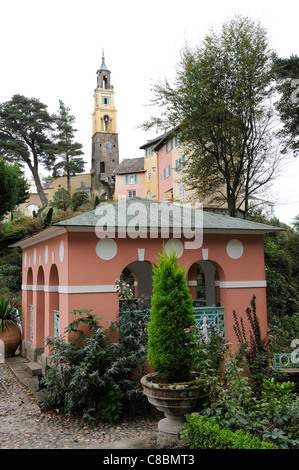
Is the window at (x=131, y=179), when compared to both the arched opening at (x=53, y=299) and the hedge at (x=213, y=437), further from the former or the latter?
the hedge at (x=213, y=437)

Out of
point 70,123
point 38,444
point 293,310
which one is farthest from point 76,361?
point 70,123

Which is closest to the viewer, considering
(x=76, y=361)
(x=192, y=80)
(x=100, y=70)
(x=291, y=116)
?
(x=76, y=361)

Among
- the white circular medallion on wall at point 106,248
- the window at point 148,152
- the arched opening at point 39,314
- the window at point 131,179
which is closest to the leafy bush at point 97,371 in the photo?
the white circular medallion on wall at point 106,248

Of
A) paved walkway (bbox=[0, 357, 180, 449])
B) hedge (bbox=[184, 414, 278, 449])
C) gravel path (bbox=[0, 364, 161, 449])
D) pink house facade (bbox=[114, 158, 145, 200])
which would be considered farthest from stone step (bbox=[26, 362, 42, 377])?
pink house facade (bbox=[114, 158, 145, 200])

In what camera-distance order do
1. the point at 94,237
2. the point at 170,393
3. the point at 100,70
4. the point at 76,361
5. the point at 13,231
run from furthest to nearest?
the point at 100,70 < the point at 13,231 < the point at 94,237 < the point at 76,361 < the point at 170,393

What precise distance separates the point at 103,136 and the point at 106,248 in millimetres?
48393

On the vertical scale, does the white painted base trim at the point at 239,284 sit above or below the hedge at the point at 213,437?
above

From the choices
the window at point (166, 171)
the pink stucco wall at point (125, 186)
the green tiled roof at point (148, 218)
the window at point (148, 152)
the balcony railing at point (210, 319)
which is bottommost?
the balcony railing at point (210, 319)

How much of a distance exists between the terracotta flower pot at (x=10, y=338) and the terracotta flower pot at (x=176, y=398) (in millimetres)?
9487

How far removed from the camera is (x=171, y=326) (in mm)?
6211

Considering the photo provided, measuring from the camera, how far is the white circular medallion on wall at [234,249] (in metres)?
9.86

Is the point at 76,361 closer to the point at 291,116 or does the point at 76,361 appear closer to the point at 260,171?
the point at 260,171

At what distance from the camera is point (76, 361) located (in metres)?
8.02

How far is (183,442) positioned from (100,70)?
2243 inches
